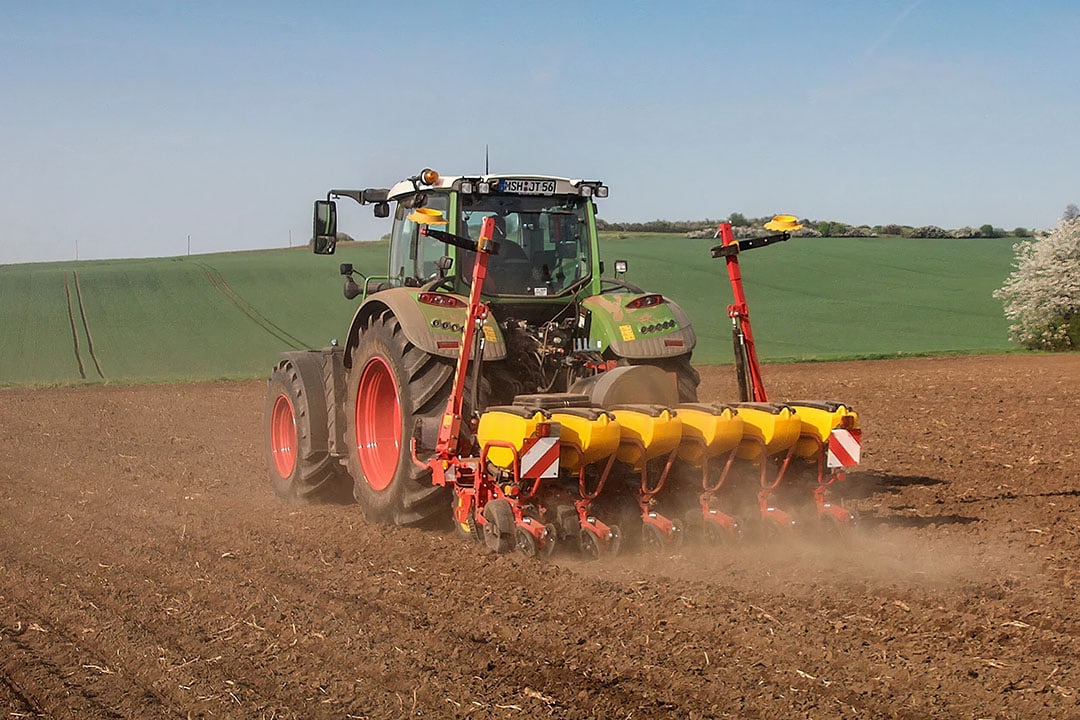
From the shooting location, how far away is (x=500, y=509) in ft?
20.3

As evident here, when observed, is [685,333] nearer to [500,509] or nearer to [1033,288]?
[500,509]

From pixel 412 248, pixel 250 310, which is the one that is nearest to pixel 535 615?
pixel 412 248

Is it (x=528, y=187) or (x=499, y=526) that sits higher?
(x=528, y=187)

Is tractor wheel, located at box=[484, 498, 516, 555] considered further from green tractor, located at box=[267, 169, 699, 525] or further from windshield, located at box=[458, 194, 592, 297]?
Answer: windshield, located at box=[458, 194, 592, 297]

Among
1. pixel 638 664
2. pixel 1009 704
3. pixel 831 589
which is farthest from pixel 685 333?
pixel 1009 704

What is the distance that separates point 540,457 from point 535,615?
1.10 meters

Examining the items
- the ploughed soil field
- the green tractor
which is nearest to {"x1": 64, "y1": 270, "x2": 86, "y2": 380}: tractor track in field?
the ploughed soil field

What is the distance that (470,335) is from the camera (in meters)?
6.60

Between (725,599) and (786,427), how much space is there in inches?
66.9

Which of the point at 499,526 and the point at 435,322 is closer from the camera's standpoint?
the point at 499,526

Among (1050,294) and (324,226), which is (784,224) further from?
(1050,294)

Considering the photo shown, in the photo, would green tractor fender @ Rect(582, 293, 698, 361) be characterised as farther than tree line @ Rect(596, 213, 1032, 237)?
No

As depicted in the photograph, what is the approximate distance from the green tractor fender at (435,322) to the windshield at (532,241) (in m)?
0.50

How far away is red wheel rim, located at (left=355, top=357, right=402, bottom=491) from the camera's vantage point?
801 cm
